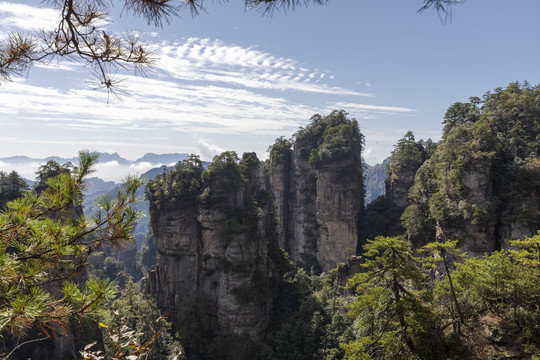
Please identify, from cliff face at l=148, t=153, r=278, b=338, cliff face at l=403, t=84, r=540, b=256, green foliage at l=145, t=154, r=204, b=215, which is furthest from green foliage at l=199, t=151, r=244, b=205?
cliff face at l=403, t=84, r=540, b=256

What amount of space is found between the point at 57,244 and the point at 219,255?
2239cm

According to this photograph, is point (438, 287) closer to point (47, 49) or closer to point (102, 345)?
point (47, 49)

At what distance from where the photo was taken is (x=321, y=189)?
3806 centimetres

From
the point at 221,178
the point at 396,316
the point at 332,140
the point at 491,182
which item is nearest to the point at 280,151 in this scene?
the point at 332,140

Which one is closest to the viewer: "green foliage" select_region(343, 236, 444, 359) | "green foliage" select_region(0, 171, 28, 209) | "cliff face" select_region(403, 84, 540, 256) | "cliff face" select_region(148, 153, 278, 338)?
"green foliage" select_region(343, 236, 444, 359)

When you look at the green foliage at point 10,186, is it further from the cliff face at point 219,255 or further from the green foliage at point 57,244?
the green foliage at point 57,244

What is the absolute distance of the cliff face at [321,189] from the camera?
36.7 meters

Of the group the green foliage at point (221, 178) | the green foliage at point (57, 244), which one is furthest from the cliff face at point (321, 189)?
the green foliage at point (57, 244)

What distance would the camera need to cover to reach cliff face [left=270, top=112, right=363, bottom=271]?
1444 inches

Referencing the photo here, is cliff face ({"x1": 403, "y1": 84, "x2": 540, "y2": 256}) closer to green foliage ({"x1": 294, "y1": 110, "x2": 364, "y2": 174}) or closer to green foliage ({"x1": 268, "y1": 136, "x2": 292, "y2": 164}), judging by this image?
green foliage ({"x1": 294, "y1": 110, "x2": 364, "y2": 174})

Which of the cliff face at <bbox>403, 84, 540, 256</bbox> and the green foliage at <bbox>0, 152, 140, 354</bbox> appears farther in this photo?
the cliff face at <bbox>403, 84, 540, 256</bbox>

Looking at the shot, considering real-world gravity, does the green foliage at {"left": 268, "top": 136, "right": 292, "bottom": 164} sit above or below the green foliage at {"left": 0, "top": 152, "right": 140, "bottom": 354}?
above

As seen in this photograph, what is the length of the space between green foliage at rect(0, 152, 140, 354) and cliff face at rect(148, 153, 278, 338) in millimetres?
21083

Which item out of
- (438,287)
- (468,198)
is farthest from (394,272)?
(468,198)
